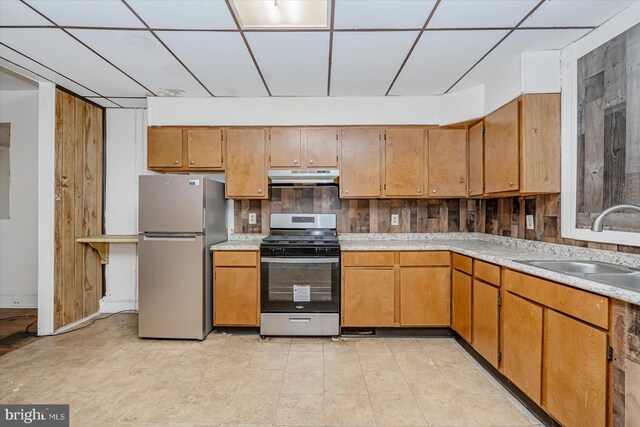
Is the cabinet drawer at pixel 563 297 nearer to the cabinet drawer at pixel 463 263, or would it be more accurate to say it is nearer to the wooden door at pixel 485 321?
the wooden door at pixel 485 321

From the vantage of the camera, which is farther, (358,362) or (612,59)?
(358,362)

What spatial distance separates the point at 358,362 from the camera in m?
2.50

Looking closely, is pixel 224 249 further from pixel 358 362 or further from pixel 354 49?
pixel 354 49

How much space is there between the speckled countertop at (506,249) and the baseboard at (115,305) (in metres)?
1.53

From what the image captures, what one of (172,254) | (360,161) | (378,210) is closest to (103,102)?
(172,254)

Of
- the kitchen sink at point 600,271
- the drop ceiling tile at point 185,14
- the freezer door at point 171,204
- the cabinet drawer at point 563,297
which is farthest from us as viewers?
the freezer door at point 171,204

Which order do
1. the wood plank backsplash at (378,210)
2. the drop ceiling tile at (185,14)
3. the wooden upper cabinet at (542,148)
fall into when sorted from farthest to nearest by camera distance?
1. the wood plank backsplash at (378,210)
2. the wooden upper cabinet at (542,148)
3. the drop ceiling tile at (185,14)

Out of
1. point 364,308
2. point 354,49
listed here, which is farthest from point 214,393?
point 354,49

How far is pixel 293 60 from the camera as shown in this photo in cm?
242

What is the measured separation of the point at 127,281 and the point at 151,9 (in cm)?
310

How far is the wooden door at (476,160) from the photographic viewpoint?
115 inches

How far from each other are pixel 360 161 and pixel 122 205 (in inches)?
115

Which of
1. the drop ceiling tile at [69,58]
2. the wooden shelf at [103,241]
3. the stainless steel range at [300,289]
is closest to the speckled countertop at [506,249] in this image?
the stainless steel range at [300,289]

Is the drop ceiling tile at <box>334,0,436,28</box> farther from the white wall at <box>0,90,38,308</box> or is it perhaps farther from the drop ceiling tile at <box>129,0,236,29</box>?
the white wall at <box>0,90,38,308</box>
